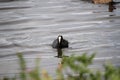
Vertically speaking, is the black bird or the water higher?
the black bird

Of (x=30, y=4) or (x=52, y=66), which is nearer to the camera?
(x=52, y=66)

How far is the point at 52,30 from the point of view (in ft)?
57.2

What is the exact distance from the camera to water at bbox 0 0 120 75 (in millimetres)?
12961

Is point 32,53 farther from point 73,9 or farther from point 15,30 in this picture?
point 73,9

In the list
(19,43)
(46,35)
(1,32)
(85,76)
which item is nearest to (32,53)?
(19,43)

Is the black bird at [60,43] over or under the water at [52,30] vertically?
over

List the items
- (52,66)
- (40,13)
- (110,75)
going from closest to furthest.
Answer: (110,75) < (52,66) < (40,13)

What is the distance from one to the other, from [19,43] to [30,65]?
3.30 m

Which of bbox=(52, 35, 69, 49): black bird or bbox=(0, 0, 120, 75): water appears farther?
bbox=(52, 35, 69, 49): black bird

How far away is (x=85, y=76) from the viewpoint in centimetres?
366

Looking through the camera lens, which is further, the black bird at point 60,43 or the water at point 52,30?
the black bird at point 60,43

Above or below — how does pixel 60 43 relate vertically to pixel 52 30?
above

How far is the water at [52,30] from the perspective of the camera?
13.0 metres

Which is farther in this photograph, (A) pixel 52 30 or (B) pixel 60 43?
(A) pixel 52 30
